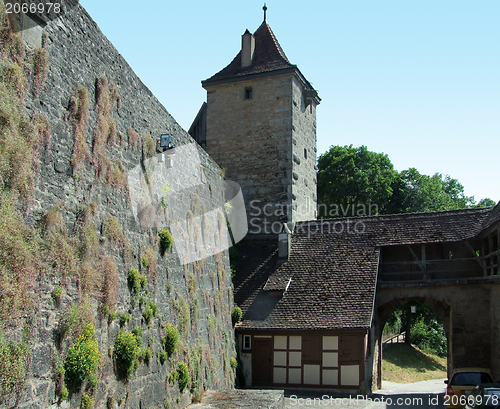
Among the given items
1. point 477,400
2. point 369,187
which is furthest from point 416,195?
point 477,400

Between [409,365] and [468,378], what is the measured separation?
12.3 m

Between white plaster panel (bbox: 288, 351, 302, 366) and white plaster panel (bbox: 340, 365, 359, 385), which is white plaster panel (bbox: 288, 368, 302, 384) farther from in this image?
white plaster panel (bbox: 340, 365, 359, 385)

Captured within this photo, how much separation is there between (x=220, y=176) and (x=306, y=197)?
5.64 metres

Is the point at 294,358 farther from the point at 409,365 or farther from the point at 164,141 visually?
the point at 409,365

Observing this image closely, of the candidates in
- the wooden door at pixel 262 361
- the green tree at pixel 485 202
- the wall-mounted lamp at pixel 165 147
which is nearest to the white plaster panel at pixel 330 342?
the wooden door at pixel 262 361

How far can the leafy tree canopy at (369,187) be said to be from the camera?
2917 cm

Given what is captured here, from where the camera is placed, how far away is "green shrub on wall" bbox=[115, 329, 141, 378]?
26.6 feet

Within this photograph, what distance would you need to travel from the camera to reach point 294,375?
1481 centimetres

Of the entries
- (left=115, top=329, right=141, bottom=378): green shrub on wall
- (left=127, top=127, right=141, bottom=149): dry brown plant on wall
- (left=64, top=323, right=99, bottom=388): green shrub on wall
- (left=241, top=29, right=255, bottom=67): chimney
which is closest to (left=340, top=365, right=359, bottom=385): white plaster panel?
(left=115, top=329, right=141, bottom=378): green shrub on wall

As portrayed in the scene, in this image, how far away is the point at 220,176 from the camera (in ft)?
48.6

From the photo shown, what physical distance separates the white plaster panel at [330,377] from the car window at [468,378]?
3.32 m

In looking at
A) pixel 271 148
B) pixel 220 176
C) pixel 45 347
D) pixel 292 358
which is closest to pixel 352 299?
pixel 292 358

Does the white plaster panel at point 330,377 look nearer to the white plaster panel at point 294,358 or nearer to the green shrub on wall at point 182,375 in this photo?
the white plaster panel at point 294,358

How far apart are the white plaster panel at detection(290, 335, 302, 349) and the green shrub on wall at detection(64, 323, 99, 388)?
27.4 feet
